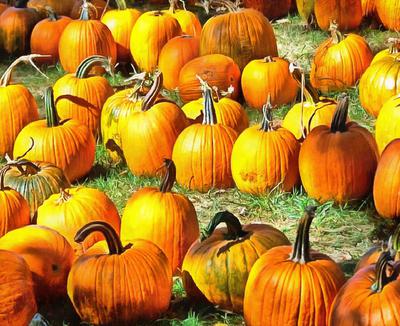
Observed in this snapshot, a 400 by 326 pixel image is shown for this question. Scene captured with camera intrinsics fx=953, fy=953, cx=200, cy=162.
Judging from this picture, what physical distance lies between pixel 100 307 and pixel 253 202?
6.02 feet

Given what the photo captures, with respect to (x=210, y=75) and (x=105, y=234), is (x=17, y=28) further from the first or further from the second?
(x=105, y=234)

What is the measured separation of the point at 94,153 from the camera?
269 inches

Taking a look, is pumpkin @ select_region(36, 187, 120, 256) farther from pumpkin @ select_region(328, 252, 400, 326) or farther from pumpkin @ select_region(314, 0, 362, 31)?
pumpkin @ select_region(314, 0, 362, 31)

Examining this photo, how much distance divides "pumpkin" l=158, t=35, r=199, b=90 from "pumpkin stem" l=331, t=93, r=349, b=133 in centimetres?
256

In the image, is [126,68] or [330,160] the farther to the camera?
[126,68]

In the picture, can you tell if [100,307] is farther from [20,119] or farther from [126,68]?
[126,68]

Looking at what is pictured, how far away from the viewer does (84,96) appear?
7.30m

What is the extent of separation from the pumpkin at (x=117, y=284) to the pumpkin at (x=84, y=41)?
422 centimetres

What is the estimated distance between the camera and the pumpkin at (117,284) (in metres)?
4.56

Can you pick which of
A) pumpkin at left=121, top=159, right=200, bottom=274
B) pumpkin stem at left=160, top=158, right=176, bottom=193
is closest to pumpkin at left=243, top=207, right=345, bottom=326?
pumpkin at left=121, top=159, right=200, bottom=274

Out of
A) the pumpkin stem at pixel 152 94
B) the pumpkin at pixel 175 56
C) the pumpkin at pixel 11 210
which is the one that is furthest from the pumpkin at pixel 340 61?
the pumpkin at pixel 11 210

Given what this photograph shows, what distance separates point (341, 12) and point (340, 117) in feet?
11.1

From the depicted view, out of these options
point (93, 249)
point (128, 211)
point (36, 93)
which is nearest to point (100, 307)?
point (93, 249)

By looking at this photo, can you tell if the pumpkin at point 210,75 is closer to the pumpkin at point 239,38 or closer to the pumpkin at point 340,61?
the pumpkin at point 239,38
